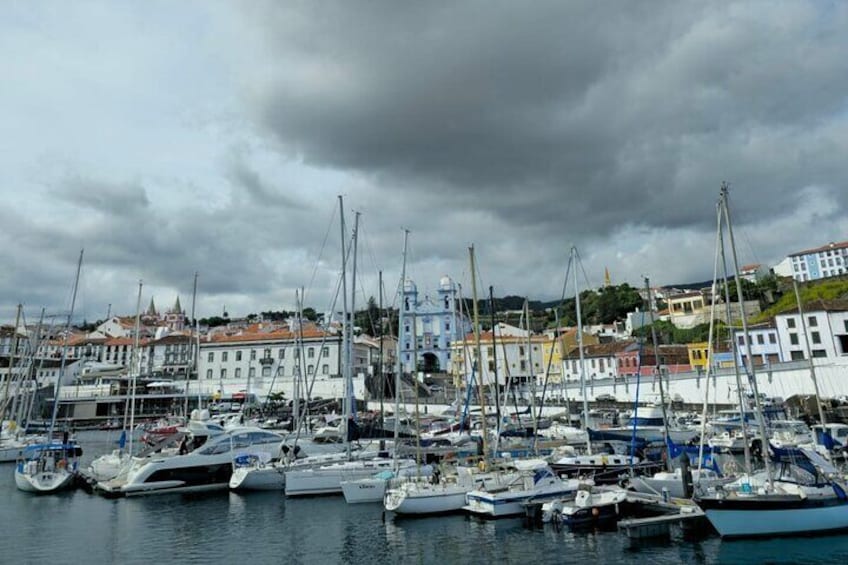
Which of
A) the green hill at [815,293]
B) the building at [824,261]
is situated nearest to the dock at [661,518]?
the green hill at [815,293]

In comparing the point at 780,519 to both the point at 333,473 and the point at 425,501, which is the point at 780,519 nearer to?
the point at 425,501

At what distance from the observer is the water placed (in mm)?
15031

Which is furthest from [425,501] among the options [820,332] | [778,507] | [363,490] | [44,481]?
[820,332]

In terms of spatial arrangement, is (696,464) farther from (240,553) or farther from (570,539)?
(240,553)

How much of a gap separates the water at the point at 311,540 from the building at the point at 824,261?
405 feet

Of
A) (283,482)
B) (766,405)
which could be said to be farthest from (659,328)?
(283,482)

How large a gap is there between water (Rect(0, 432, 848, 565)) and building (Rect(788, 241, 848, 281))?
4861 inches

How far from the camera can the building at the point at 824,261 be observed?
117125mm

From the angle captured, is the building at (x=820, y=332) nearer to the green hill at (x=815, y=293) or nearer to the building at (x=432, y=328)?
the green hill at (x=815, y=293)

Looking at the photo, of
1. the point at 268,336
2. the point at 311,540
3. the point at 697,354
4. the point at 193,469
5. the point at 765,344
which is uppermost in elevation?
the point at 268,336

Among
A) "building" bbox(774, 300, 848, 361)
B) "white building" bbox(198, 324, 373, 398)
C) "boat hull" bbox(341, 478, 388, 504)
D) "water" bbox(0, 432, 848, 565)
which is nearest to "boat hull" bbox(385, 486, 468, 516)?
"water" bbox(0, 432, 848, 565)

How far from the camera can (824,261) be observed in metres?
118

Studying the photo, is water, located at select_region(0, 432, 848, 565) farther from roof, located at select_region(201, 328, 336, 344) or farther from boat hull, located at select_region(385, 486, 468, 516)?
roof, located at select_region(201, 328, 336, 344)

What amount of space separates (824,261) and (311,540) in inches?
5318
